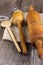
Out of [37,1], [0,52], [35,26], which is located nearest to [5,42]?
[0,52]

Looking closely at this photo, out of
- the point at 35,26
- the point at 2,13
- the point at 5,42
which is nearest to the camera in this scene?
the point at 35,26

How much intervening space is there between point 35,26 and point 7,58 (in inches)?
6.3

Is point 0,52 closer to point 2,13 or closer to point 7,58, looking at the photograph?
point 7,58

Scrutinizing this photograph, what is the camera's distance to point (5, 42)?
2.42ft

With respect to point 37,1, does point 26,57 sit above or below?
below

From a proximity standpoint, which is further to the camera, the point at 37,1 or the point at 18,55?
the point at 37,1

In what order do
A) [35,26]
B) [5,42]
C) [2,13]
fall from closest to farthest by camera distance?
[35,26] → [5,42] → [2,13]

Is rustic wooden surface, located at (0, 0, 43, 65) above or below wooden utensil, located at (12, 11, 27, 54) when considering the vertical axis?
below

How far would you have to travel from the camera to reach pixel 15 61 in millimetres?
660

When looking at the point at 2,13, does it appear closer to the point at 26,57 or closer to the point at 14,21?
the point at 14,21

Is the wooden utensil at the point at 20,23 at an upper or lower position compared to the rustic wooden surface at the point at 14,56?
upper

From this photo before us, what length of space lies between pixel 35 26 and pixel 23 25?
128mm

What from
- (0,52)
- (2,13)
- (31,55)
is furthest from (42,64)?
(2,13)

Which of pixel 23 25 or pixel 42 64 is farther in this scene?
pixel 23 25
